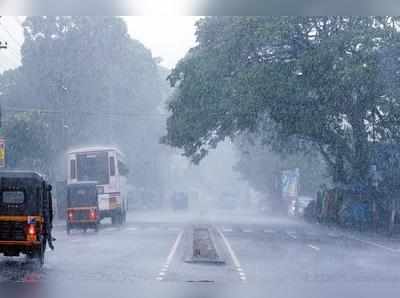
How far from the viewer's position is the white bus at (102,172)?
55.6 m

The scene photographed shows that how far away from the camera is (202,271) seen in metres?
24.5

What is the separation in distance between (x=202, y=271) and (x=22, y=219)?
5.08 meters

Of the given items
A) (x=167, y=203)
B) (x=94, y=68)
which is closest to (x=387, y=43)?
(x=94, y=68)

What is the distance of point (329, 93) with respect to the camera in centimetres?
5294

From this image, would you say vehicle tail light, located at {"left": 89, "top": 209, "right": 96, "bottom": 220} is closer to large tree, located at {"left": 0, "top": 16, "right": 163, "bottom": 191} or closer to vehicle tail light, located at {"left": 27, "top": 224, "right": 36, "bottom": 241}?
vehicle tail light, located at {"left": 27, "top": 224, "right": 36, "bottom": 241}

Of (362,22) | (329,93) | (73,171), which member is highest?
(362,22)

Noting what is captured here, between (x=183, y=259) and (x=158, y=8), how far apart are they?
11304mm

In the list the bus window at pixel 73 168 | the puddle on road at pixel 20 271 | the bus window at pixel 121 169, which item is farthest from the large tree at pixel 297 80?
the puddle on road at pixel 20 271

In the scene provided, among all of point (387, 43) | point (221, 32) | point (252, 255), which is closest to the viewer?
point (252, 255)

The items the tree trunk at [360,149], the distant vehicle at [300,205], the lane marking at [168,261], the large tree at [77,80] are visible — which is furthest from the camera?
the large tree at [77,80]

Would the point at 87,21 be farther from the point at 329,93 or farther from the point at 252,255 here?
the point at 252,255

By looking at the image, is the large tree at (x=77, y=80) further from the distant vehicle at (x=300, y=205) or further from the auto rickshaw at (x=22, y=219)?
the auto rickshaw at (x=22, y=219)

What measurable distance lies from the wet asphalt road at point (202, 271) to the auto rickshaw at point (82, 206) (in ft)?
26.3

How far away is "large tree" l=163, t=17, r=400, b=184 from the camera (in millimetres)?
51031
